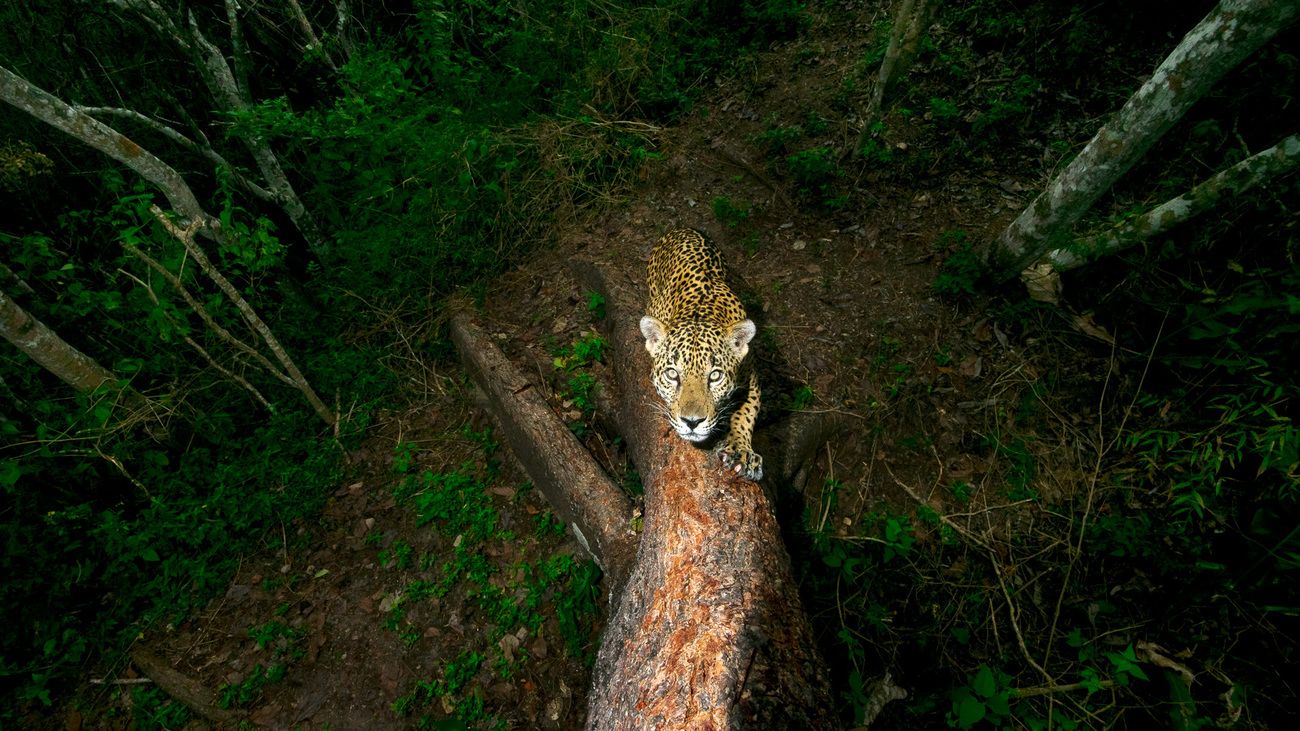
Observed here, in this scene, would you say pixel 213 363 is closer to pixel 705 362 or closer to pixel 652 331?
pixel 652 331

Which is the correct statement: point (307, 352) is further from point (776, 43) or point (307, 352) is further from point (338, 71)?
point (776, 43)

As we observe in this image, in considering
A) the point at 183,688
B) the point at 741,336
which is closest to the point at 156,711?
the point at 183,688

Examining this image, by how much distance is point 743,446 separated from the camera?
4.00 m

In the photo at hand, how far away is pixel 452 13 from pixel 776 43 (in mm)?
5969

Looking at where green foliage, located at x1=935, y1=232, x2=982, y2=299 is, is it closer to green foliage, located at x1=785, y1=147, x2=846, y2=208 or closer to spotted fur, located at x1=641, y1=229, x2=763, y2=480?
green foliage, located at x1=785, y1=147, x2=846, y2=208

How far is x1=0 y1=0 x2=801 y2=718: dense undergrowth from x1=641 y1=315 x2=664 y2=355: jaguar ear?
2.23 m

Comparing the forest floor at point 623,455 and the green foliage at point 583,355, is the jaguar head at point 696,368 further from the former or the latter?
the green foliage at point 583,355

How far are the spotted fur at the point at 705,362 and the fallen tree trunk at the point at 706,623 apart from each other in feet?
0.96

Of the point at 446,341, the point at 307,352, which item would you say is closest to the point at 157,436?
the point at 307,352

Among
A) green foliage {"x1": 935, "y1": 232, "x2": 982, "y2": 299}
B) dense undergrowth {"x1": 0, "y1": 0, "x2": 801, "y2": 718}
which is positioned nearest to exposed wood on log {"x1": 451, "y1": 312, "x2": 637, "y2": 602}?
dense undergrowth {"x1": 0, "y1": 0, "x2": 801, "y2": 718}

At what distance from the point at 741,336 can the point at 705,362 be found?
0.51 metres

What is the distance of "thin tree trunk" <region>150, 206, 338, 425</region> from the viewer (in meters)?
4.60

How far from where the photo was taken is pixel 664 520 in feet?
11.7

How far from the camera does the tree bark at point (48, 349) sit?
15.5 feet
